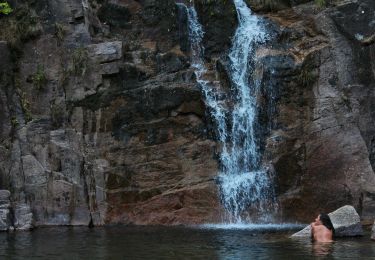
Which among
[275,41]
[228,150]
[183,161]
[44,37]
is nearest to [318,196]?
[228,150]

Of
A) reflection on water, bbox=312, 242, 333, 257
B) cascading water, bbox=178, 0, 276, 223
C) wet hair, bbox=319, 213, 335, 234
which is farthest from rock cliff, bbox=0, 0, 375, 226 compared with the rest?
reflection on water, bbox=312, 242, 333, 257

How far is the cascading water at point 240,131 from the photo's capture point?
2061 centimetres

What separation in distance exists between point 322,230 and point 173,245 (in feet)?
12.3

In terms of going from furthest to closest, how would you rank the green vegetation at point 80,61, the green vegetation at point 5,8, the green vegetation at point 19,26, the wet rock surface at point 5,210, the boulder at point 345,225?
the green vegetation at point 5,8 < the green vegetation at point 19,26 < the green vegetation at point 80,61 < the wet rock surface at point 5,210 < the boulder at point 345,225

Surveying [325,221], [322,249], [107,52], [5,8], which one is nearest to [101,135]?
[107,52]

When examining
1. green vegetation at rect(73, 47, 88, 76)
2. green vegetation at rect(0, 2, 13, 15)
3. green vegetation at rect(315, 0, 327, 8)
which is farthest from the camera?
green vegetation at rect(0, 2, 13, 15)

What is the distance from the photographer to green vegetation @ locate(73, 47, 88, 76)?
72.6 feet

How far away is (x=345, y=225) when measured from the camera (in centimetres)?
1612

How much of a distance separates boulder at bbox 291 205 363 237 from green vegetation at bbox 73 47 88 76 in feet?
33.6

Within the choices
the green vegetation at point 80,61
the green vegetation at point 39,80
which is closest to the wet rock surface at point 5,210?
the green vegetation at point 39,80

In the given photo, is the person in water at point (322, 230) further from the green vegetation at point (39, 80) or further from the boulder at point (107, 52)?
the green vegetation at point (39, 80)

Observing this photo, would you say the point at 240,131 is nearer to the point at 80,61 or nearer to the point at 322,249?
the point at 80,61

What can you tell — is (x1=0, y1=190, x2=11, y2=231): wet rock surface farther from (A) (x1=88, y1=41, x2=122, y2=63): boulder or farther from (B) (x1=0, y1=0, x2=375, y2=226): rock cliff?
(A) (x1=88, y1=41, x2=122, y2=63): boulder

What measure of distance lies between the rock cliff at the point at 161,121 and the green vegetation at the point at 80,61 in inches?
1.5
